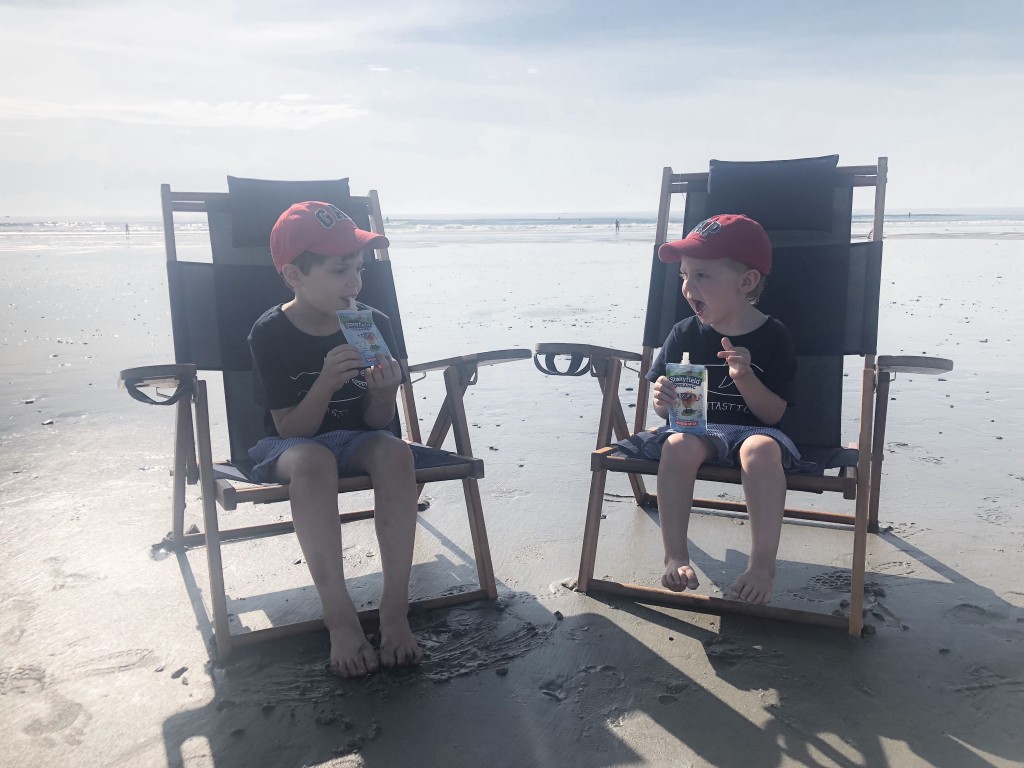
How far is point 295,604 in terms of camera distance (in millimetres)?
2773

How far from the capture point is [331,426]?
2.65 metres

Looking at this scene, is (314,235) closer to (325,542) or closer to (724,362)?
(325,542)

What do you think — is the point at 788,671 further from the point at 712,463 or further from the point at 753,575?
the point at 712,463

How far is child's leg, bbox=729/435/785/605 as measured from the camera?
2.39 m

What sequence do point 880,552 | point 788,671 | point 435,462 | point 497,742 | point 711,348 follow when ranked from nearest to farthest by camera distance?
point 497,742
point 788,671
point 435,462
point 711,348
point 880,552

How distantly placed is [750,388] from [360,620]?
131 cm

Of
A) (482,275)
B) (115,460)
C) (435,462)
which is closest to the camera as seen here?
(435,462)

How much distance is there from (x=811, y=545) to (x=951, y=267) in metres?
11.4

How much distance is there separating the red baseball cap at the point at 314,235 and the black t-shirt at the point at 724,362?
0.99 metres

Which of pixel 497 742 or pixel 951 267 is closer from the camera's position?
pixel 497 742

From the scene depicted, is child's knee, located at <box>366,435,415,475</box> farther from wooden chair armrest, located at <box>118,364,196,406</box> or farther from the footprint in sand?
the footprint in sand

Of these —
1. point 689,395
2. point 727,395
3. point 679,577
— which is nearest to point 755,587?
point 679,577

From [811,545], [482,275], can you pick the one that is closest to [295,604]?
[811,545]

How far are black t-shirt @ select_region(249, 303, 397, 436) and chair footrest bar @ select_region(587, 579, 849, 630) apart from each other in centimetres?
91
